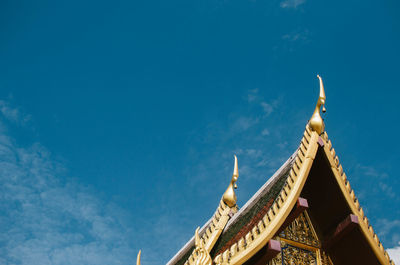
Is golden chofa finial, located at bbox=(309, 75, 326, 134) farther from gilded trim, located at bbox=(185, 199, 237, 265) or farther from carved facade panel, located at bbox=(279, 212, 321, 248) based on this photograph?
gilded trim, located at bbox=(185, 199, 237, 265)

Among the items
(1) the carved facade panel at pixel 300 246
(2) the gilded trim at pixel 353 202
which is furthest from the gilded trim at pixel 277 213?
(1) the carved facade panel at pixel 300 246

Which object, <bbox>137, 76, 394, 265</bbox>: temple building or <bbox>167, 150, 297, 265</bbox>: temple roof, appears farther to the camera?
<bbox>167, 150, 297, 265</bbox>: temple roof

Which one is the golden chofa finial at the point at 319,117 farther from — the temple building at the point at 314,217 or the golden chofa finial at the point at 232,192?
the golden chofa finial at the point at 232,192

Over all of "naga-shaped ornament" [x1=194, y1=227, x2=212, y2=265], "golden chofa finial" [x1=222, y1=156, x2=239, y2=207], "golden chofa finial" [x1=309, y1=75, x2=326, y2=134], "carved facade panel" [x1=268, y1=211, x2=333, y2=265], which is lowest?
"naga-shaped ornament" [x1=194, y1=227, x2=212, y2=265]

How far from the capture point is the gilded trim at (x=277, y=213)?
15.3 feet

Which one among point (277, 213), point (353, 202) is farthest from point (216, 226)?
point (353, 202)

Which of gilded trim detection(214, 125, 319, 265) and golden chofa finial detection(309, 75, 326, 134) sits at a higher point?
golden chofa finial detection(309, 75, 326, 134)

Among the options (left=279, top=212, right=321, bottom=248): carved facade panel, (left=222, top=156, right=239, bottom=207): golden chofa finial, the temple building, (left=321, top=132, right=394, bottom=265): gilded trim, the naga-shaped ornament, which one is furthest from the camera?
(left=222, top=156, right=239, bottom=207): golden chofa finial

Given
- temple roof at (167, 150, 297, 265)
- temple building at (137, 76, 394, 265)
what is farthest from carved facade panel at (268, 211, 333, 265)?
temple roof at (167, 150, 297, 265)

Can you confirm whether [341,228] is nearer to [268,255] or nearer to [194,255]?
[268,255]

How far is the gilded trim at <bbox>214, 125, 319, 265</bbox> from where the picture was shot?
466 centimetres

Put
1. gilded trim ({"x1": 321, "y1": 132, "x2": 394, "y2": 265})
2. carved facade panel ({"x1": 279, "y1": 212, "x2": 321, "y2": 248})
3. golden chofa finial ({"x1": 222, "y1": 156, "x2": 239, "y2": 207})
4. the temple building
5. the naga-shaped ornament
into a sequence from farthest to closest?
golden chofa finial ({"x1": 222, "y1": 156, "x2": 239, "y2": 207})
carved facade panel ({"x1": 279, "y1": 212, "x2": 321, "y2": 248})
gilded trim ({"x1": 321, "y1": 132, "x2": 394, "y2": 265})
the temple building
the naga-shaped ornament

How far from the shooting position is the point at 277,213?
5113 millimetres

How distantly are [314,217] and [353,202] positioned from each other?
0.73 metres
